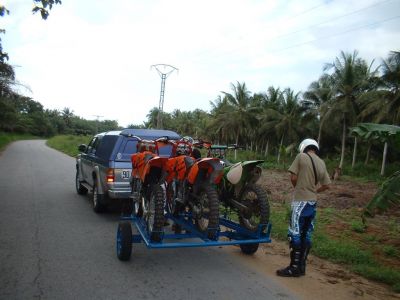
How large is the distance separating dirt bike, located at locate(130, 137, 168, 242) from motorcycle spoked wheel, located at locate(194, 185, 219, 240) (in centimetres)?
53

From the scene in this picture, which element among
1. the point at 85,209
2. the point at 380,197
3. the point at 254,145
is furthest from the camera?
the point at 254,145

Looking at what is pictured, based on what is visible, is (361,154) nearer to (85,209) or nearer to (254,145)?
(254,145)

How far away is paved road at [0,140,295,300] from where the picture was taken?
15.3ft

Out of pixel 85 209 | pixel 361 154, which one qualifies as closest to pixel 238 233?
pixel 85 209

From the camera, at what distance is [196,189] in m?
5.56

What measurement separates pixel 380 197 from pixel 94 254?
4.22 metres

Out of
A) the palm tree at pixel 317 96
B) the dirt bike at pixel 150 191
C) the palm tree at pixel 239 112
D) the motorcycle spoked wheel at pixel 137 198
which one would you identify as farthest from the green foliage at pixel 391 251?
the palm tree at pixel 239 112

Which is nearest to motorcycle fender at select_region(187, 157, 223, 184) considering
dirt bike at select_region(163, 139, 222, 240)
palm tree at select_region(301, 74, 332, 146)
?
dirt bike at select_region(163, 139, 222, 240)

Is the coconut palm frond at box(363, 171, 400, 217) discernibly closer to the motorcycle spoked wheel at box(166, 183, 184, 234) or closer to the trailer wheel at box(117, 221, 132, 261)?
the motorcycle spoked wheel at box(166, 183, 184, 234)

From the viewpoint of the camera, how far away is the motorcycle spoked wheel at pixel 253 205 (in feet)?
18.5

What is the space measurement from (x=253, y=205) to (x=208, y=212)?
0.87 m

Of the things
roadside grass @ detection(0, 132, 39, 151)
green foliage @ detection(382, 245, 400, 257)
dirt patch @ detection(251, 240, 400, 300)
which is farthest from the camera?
roadside grass @ detection(0, 132, 39, 151)

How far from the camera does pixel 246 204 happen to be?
19.5ft

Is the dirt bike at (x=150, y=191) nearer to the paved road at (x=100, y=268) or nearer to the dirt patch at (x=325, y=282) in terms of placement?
the paved road at (x=100, y=268)
